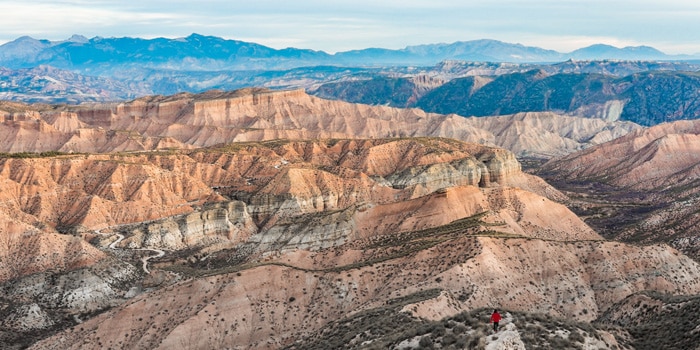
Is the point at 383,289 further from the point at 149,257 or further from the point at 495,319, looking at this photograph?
the point at 149,257

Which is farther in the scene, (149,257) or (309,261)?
(149,257)

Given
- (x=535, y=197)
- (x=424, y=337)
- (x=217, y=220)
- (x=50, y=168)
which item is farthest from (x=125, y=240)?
(x=424, y=337)

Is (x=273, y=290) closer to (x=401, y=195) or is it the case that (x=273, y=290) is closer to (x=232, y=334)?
(x=232, y=334)

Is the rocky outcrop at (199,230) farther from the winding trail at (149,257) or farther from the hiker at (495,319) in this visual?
the hiker at (495,319)

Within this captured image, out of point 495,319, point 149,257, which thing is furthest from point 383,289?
point 149,257

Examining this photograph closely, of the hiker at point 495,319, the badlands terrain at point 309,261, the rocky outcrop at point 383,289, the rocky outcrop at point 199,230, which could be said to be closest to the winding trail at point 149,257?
the badlands terrain at point 309,261

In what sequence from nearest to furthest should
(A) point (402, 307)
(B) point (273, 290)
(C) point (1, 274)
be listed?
1. (A) point (402, 307)
2. (B) point (273, 290)
3. (C) point (1, 274)

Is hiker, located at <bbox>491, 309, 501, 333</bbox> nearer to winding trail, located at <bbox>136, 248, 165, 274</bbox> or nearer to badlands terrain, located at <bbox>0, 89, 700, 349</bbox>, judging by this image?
badlands terrain, located at <bbox>0, 89, 700, 349</bbox>

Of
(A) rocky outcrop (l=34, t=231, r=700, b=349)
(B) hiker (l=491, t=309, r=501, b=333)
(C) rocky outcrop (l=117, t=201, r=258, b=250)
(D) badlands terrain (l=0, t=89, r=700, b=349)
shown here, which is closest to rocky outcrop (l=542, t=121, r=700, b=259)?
(D) badlands terrain (l=0, t=89, r=700, b=349)
